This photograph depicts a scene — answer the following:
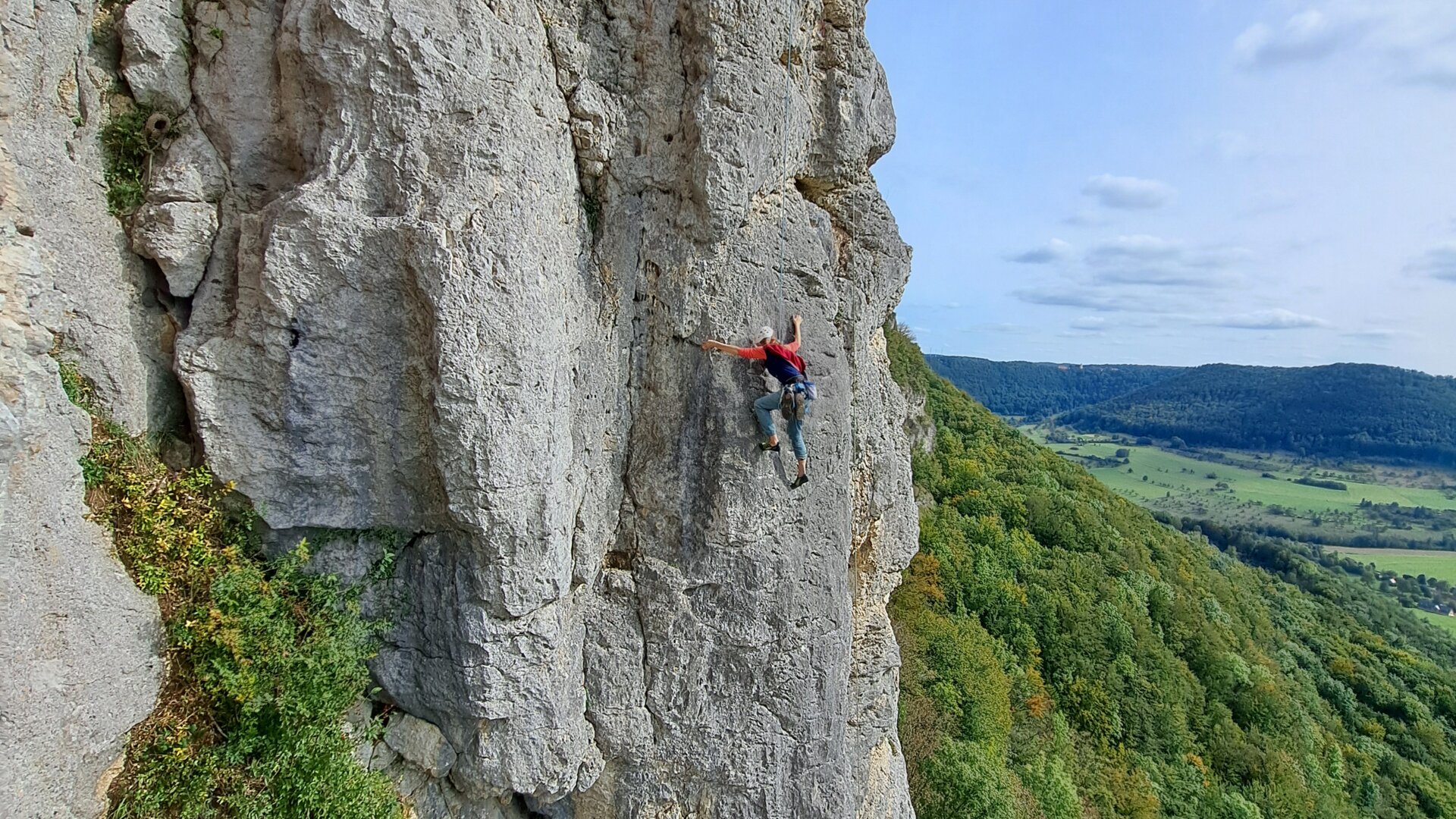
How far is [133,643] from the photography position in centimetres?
538

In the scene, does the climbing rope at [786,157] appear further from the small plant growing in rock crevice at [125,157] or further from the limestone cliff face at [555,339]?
the small plant growing in rock crevice at [125,157]

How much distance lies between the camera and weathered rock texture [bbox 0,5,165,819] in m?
4.61

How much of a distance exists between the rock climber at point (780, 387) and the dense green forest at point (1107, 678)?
15.9 m

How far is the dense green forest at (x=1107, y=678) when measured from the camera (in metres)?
23.3

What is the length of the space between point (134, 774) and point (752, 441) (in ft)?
20.7

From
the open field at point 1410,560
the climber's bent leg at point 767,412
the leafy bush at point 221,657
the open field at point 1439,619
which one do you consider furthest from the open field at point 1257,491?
the leafy bush at point 221,657

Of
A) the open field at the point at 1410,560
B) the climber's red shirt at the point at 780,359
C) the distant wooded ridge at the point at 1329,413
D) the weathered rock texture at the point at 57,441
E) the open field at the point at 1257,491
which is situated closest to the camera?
the weathered rock texture at the point at 57,441

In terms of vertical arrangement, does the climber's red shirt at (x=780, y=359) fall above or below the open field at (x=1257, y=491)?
above

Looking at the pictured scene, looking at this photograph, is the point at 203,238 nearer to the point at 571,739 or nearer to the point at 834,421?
the point at 571,739

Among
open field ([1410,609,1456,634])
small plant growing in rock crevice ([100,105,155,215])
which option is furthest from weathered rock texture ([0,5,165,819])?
open field ([1410,609,1456,634])

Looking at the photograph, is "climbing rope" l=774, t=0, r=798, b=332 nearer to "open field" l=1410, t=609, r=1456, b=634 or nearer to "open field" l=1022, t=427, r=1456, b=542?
"open field" l=1410, t=609, r=1456, b=634

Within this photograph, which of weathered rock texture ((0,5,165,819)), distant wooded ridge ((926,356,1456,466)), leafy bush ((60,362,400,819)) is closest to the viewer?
weathered rock texture ((0,5,165,819))

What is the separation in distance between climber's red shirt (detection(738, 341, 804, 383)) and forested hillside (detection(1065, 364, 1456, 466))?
198m

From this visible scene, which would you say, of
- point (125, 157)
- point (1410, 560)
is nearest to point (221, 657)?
point (125, 157)
